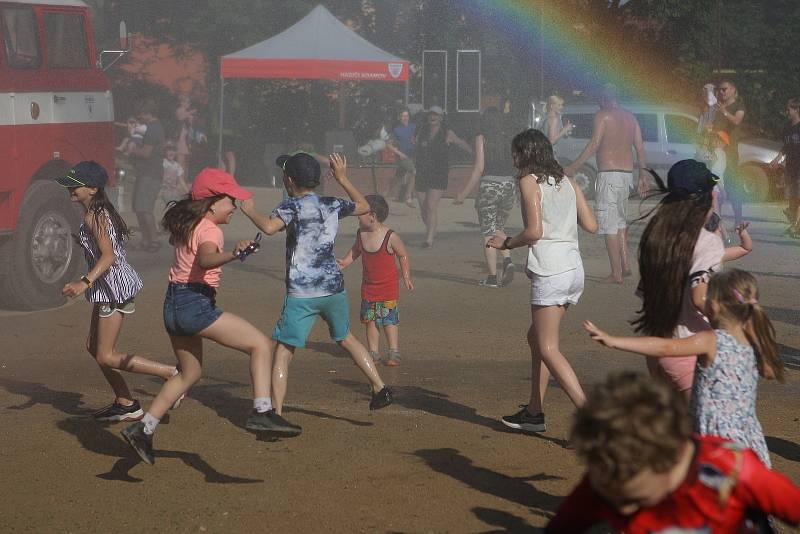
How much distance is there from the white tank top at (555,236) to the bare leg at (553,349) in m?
0.22

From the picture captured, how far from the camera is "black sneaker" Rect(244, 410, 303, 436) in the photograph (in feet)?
19.6

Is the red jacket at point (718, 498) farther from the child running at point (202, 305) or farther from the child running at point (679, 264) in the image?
the child running at point (202, 305)

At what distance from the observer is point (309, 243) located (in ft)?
20.9

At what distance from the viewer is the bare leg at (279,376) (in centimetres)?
635

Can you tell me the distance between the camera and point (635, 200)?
75.4 feet

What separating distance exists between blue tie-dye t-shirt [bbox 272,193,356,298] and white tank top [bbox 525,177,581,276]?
3.70 feet

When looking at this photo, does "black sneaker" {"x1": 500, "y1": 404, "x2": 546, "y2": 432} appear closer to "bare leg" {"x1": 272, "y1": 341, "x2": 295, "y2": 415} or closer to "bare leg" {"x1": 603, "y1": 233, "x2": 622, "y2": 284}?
"bare leg" {"x1": 272, "y1": 341, "x2": 295, "y2": 415}

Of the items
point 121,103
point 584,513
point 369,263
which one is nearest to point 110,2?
point 121,103

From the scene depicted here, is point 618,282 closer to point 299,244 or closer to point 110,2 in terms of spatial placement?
point 299,244

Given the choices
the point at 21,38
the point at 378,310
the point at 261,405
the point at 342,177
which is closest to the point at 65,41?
the point at 21,38

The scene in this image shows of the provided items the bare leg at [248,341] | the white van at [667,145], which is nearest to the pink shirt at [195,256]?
the bare leg at [248,341]

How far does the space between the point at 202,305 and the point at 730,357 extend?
2953 mm

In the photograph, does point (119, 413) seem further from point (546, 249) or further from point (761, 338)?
point (761, 338)

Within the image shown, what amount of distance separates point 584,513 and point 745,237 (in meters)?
3.20
